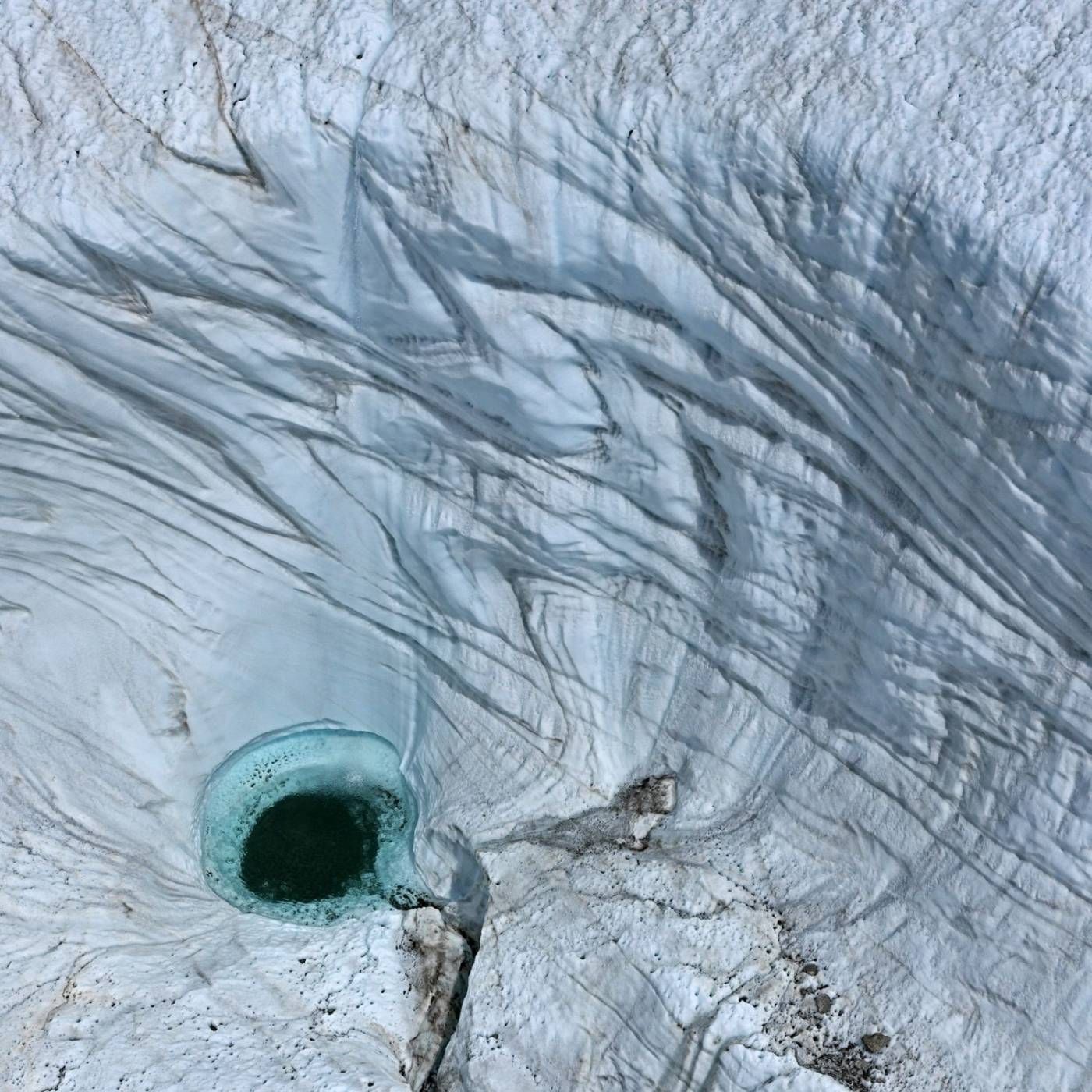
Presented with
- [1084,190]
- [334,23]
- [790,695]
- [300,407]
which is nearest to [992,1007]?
[790,695]

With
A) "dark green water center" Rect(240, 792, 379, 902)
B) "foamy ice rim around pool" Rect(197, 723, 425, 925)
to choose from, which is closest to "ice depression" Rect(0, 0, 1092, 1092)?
"foamy ice rim around pool" Rect(197, 723, 425, 925)

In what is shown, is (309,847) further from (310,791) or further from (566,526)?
(566,526)

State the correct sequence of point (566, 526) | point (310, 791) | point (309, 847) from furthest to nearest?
point (310, 791), point (309, 847), point (566, 526)

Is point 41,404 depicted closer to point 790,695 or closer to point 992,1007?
point 790,695

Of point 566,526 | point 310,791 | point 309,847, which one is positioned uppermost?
point 566,526

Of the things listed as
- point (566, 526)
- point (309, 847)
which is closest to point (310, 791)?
point (309, 847)

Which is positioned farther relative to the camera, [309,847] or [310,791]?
[310,791]

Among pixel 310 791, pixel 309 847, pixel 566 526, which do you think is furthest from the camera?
pixel 310 791

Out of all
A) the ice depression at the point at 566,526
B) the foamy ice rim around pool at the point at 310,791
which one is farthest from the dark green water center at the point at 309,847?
the ice depression at the point at 566,526
